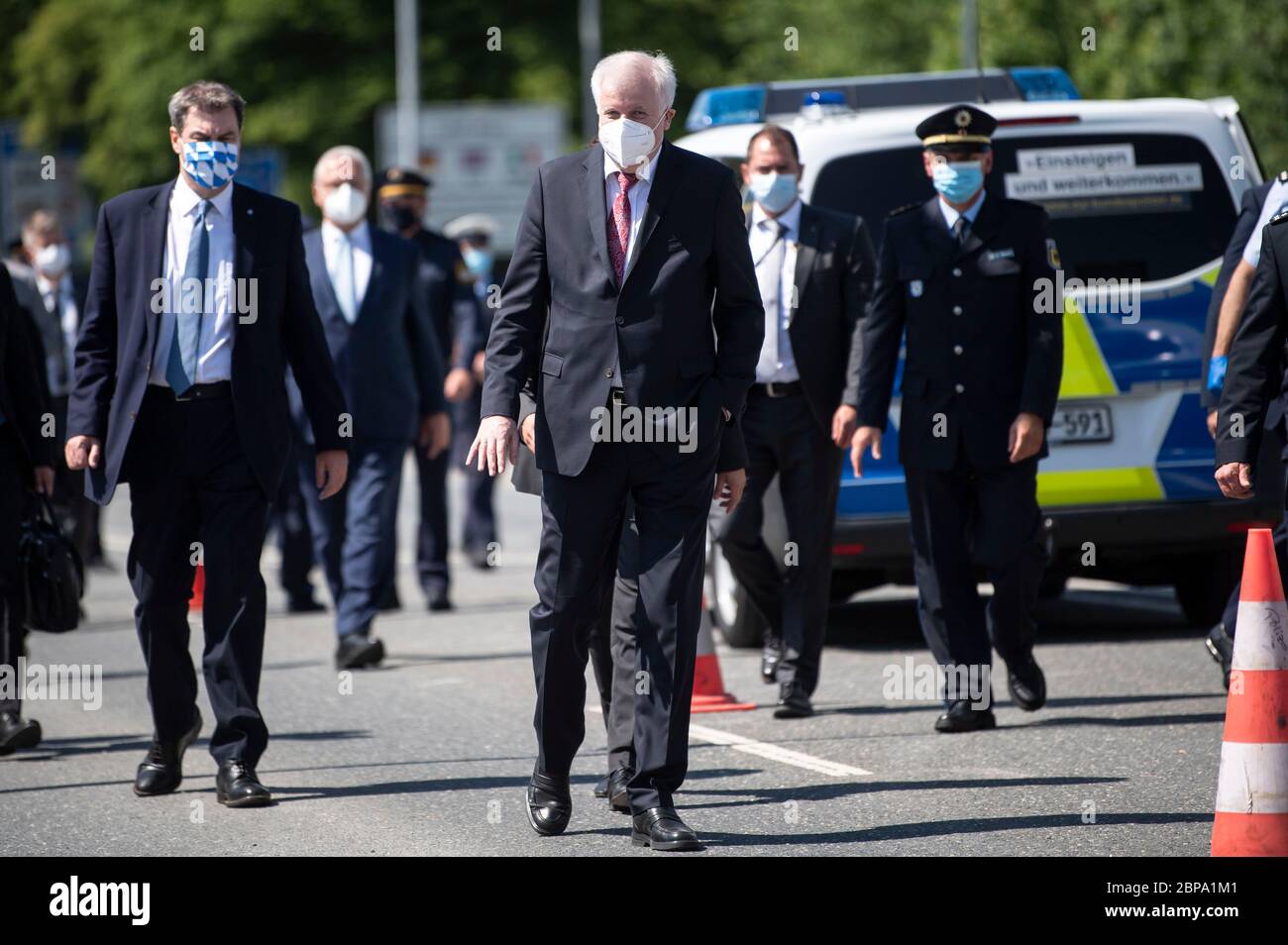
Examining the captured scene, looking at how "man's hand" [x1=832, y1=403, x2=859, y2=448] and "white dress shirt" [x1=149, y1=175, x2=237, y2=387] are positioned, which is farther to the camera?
"man's hand" [x1=832, y1=403, x2=859, y2=448]

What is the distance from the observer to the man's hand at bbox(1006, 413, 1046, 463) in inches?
315

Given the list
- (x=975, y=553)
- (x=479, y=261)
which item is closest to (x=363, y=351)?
(x=975, y=553)

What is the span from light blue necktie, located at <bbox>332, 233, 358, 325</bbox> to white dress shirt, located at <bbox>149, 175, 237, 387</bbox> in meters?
3.53

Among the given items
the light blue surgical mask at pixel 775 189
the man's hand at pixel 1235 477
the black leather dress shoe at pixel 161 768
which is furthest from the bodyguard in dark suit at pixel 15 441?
the man's hand at pixel 1235 477

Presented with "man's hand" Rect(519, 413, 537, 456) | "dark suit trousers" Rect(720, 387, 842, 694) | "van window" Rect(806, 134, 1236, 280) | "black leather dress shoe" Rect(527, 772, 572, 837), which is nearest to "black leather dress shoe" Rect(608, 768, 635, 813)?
"black leather dress shoe" Rect(527, 772, 572, 837)

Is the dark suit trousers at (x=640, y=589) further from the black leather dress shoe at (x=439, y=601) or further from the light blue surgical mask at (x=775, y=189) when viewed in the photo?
the black leather dress shoe at (x=439, y=601)

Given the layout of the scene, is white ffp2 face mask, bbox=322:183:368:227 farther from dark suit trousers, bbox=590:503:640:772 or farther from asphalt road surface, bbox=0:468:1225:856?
dark suit trousers, bbox=590:503:640:772

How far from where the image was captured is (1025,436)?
801 cm

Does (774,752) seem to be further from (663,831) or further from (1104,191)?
(1104,191)

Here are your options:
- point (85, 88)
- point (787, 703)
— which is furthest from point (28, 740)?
point (85, 88)

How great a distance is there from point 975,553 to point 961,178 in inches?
53.3

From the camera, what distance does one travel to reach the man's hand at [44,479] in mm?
8133
